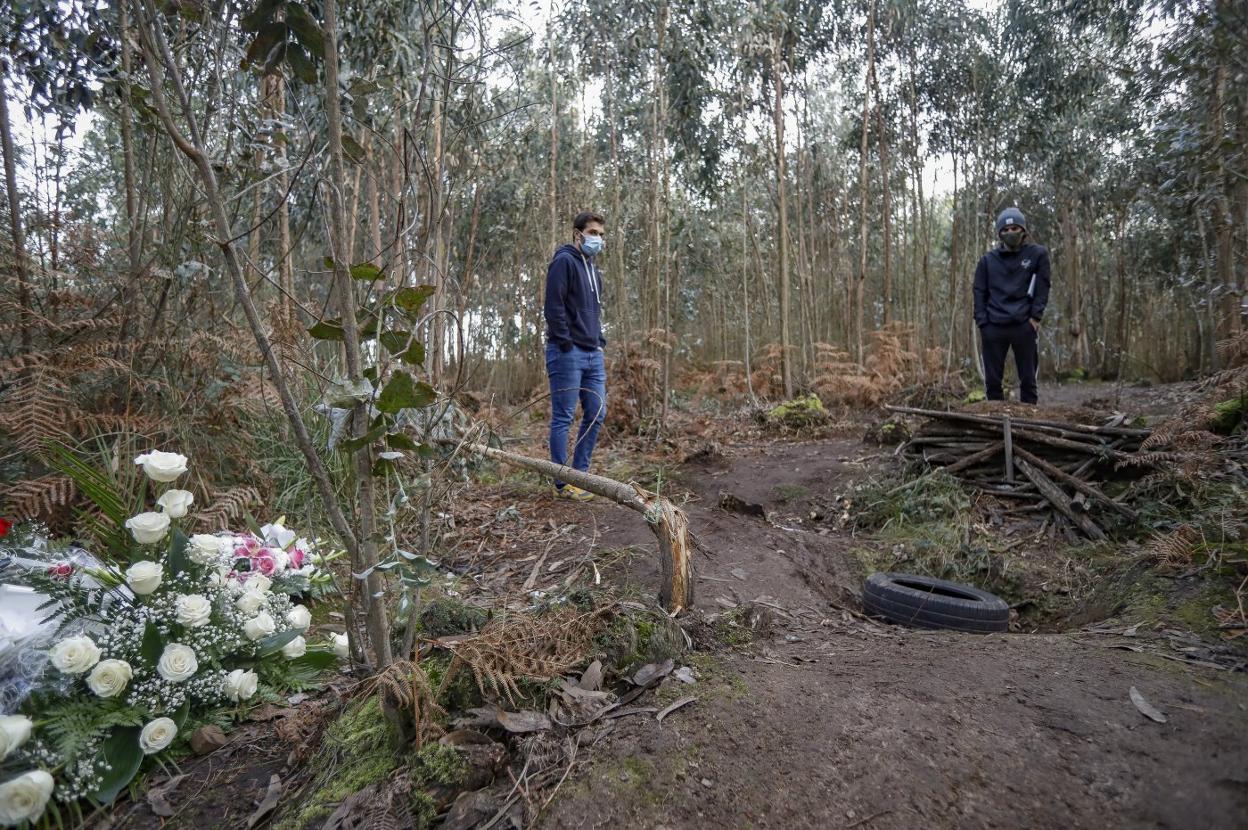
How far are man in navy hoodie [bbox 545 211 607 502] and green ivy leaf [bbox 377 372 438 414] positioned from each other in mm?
2757

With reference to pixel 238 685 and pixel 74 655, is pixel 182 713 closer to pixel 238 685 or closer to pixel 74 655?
pixel 238 685

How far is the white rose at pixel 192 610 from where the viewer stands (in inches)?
79.0

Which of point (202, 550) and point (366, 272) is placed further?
point (202, 550)

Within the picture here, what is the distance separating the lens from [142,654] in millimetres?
1975

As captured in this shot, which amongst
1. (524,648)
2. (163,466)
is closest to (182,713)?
(163,466)

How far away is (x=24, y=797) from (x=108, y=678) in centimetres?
34

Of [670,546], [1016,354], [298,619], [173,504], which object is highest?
[1016,354]

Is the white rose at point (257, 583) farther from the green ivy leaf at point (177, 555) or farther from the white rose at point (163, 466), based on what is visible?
the white rose at point (163, 466)

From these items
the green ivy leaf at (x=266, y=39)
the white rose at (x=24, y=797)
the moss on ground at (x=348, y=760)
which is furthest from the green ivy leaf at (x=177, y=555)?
the green ivy leaf at (x=266, y=39)

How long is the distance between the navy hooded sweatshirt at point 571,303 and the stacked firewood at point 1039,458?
2.42 meters

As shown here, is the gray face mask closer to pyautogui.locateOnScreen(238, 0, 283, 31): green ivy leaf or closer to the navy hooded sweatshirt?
the navy hooded sweatshirt

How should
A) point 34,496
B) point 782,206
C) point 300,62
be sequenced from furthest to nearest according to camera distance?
point 782,206 < point 34,496 < point 300,62

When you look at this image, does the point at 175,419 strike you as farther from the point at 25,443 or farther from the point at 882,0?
the point at 882,0

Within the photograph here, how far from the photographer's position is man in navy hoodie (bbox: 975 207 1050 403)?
17.6 ft
